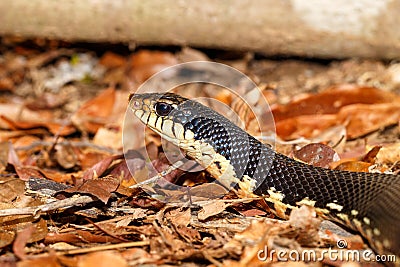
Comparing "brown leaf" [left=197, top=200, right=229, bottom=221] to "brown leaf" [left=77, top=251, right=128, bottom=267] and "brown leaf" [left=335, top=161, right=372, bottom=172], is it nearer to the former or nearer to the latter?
"brown leaf" [left=77, top=251, right=128, bottom=267]

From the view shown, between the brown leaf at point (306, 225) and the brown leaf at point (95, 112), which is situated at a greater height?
the brown leaf at point (95, 112)

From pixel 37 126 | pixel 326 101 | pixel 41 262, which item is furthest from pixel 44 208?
pixel 326 101

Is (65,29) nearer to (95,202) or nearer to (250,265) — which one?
(95,202)

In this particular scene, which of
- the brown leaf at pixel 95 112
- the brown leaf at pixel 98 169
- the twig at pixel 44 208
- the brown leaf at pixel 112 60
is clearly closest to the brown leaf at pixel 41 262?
the twig at pixel 44 208

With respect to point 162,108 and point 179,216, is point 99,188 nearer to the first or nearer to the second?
point 179,216

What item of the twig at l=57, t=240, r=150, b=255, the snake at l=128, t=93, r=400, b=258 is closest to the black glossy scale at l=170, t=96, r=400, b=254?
the snake at l=128, t=93, r=400, b=258

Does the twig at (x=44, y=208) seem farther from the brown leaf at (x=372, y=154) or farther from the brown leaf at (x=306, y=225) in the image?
the brown leaf at (x=372, y=154)
